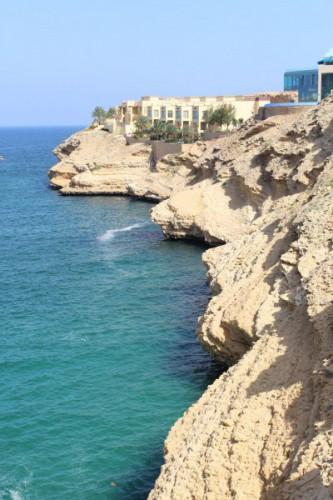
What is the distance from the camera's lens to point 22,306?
120 ft

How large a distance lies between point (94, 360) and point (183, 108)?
71.4 m

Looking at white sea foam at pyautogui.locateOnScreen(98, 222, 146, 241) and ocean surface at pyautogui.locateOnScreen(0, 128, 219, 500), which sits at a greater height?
white sea foam at pyautogui.locateOnScreen(98, 222, 146, 241)

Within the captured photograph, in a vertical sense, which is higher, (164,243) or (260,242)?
(260,242)

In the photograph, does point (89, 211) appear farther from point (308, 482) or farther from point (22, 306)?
point (308, 482)

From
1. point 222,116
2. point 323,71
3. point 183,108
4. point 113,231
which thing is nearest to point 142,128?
point 183,108

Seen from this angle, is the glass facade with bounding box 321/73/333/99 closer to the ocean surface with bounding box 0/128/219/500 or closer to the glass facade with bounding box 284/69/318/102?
the glass facade with bounding box 284/69/318/102

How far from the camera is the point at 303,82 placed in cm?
8525

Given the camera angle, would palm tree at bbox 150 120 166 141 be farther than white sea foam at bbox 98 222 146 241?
Yes

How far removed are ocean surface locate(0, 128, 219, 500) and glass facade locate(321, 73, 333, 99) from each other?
63.0ft

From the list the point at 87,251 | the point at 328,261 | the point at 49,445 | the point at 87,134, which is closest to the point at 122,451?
the point at 49,445

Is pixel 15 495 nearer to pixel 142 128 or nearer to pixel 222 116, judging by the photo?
pixel 222 116

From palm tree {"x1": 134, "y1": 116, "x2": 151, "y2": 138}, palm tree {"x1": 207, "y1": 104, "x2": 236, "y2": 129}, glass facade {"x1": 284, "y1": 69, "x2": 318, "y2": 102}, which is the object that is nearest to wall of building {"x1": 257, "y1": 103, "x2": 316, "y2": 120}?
glass facade {"x1": 284, "y1": 69, "x2": 318, "y2": 102}

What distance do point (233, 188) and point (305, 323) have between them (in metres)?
31.8

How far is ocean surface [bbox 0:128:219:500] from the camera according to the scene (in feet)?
70.0
